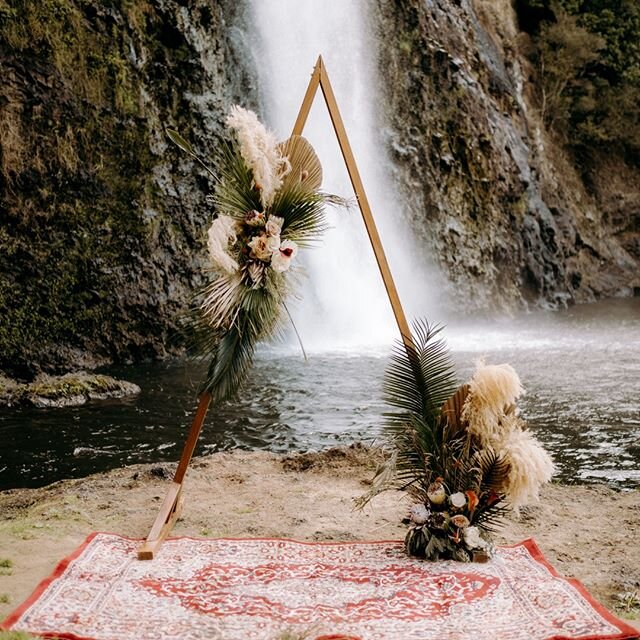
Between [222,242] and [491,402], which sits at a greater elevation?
[222,242]

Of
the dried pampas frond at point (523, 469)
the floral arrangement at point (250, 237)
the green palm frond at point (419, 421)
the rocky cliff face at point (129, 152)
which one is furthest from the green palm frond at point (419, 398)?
the rocky cliff face at point (129, 152)

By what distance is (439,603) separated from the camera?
4719mm

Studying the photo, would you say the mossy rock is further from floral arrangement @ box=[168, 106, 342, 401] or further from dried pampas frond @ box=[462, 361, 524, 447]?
dried pampas frond @ box=[462, 361, 524, 447]

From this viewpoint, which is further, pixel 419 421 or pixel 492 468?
pixel 419 421

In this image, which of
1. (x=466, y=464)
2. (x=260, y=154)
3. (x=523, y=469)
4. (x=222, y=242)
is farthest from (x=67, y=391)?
(x=523, y=469)

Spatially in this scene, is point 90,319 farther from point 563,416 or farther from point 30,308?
point 563,416

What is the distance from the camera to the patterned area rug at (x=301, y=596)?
424cm

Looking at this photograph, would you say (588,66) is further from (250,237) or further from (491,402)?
(491,402)

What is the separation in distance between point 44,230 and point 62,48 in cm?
409

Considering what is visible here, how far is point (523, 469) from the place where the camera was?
17.7ft

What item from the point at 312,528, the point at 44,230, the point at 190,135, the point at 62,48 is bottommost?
the point at 312,528

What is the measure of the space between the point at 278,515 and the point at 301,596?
208 centimetres

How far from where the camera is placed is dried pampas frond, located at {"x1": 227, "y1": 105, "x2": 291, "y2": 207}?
5934mm

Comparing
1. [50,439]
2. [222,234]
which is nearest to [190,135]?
[50,439]
